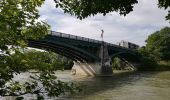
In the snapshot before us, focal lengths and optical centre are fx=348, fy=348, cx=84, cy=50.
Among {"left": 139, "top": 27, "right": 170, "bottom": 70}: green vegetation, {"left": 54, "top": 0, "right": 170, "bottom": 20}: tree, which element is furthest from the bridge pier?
{"left": 54, "top": 0, "right": 170, "bottom": 20}: tree

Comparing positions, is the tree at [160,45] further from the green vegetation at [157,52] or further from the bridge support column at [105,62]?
the bridge support column at [105,62]

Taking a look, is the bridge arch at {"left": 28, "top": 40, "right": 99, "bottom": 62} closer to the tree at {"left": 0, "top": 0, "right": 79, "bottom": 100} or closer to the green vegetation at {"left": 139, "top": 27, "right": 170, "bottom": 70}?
the green vegetation at {"left": 139, "top": 27, "right": 170, "bottom": 70}

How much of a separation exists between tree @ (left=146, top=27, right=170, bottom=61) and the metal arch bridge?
24.6 metres

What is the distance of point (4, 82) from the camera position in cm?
714

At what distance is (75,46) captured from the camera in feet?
224

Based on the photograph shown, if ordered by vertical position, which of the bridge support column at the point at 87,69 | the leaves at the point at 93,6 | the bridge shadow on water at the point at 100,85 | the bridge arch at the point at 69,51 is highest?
the bridge arch at the point at 69,51

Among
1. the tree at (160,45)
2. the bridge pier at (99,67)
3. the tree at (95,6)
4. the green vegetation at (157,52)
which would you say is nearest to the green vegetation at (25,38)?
the tree at (95,6)

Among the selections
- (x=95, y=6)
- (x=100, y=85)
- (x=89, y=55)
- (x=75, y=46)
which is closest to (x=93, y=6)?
(x=95, y=6)

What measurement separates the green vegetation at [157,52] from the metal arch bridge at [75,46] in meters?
15.7

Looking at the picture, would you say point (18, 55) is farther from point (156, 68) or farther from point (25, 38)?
point (156, 68)

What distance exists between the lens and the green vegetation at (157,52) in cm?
10905

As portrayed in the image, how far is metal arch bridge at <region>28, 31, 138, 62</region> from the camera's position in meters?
58.2

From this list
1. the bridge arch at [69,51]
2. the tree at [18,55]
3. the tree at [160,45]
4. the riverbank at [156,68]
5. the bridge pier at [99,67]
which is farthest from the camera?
the tree at [160,45]

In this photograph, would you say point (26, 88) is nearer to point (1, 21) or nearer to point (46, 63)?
point (46, 63)
